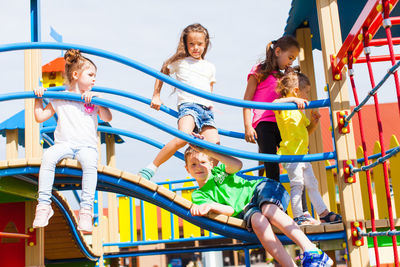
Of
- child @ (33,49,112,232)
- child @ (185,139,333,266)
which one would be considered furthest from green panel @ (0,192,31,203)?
child @ (185,139,333,266)

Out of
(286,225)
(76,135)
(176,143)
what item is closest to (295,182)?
(286,225)

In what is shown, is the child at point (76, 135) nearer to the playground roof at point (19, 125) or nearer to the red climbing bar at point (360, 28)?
the red climbing bar at point (360, 28)

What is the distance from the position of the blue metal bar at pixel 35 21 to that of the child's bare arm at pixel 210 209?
2201mm

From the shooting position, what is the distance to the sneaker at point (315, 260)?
8.64 feet

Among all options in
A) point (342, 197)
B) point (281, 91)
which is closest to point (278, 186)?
point (342, 197)

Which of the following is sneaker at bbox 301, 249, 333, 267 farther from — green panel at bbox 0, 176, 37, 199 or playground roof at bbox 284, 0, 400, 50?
playground roof at bbox 284, 0, 400, 50

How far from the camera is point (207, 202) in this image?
3186 millimetres

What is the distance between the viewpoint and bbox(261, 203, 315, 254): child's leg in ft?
9.04

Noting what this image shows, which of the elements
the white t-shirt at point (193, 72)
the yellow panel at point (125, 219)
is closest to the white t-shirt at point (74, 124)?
the white t-shirt at point (193, 72)

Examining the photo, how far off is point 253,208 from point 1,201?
2421 mm

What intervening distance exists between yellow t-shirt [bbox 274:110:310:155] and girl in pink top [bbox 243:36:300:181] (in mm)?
146

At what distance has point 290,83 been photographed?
3611mm

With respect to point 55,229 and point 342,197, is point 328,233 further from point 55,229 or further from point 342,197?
point 55,229

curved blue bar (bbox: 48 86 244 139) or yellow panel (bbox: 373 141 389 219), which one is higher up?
curved blue bar (bbox: 48 86 244 139)
